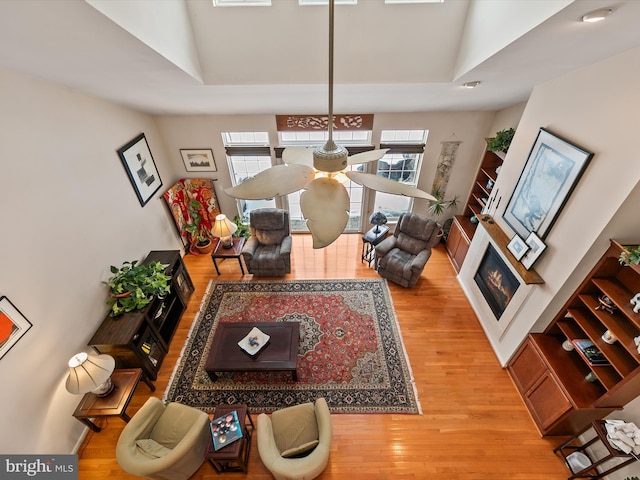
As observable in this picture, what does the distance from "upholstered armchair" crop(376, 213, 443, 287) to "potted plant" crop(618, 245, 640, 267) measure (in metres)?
2.36

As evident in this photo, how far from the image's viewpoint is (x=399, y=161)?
5.20 m

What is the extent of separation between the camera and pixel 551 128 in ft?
9.39

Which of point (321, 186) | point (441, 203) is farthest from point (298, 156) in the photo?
point (441, 203)

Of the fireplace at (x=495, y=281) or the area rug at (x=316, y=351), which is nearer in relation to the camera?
the area rug at (x=316, y=351)

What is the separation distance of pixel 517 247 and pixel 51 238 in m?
4.96

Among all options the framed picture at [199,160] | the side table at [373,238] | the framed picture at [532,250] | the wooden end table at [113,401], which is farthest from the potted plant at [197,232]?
the framed picture at [532,250]

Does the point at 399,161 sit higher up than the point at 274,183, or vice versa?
the point at 274,183

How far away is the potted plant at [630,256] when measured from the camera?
2.01 metres

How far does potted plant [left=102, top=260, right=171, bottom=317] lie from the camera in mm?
3283

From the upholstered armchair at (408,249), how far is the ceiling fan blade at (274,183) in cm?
353

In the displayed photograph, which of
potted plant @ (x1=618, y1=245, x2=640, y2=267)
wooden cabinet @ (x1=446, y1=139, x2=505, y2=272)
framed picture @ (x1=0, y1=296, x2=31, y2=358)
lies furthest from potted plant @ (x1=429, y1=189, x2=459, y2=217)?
framed picture @ (x1=0, y1=296, x2=31, y2=358)

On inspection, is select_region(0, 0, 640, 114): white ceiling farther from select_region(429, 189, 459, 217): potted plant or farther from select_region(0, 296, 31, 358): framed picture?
select_region(429, 189, 459, 217): potted plant

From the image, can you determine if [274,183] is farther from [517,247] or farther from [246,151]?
[246,151]

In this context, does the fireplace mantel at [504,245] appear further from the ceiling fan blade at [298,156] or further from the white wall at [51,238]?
the white wall at [51,238]
